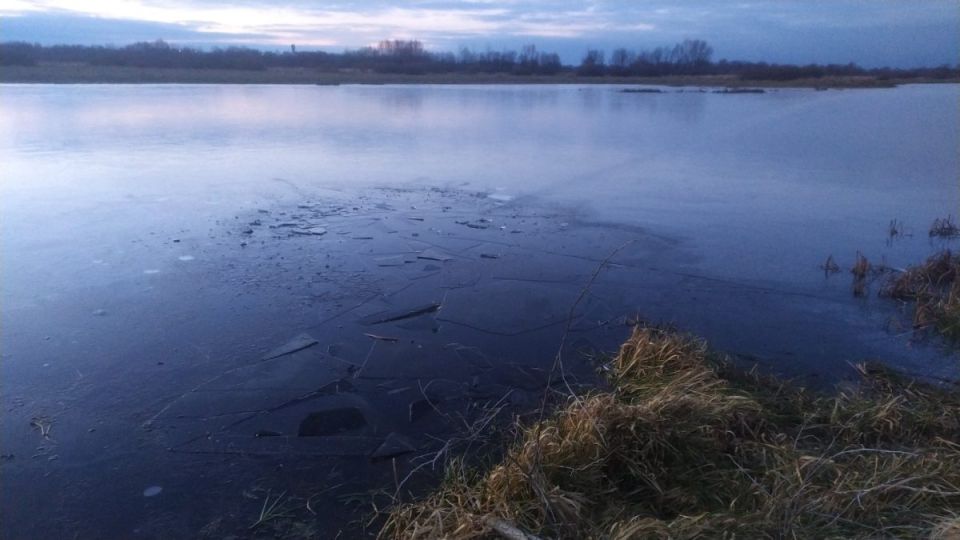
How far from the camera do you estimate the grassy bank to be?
3017 centimetres

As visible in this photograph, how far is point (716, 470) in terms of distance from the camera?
10.9 feet

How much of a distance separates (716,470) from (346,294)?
3.33 m

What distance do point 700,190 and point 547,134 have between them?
6.23 meters

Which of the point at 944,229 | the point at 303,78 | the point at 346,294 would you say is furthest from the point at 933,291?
the point at 303,78

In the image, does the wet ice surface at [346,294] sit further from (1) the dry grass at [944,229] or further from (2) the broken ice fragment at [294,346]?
(1) the dry grass at [944,229]

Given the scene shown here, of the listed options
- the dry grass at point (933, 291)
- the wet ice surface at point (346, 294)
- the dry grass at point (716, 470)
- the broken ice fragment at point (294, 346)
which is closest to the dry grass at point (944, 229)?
the wet ice surface at point (346, 294)

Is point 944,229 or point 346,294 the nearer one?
point 346,294

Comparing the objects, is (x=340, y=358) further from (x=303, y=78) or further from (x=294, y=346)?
(x=303, y=78)

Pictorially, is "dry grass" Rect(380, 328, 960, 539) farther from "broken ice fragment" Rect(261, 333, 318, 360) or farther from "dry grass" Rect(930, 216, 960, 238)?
"dry grass" Rect(930, 216, 960, 238)

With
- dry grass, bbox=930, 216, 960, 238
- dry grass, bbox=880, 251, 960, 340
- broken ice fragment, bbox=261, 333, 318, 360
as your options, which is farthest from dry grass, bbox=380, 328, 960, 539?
dry grass, bbox=930, 216, 960, 238

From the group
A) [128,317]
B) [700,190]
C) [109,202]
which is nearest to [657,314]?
[128,317]

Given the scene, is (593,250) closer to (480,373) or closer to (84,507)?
(480,373)

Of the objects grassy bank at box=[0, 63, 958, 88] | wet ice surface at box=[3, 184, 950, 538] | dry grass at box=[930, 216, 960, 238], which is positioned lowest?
wet ice surface at box=[3, 184, 950, 538]

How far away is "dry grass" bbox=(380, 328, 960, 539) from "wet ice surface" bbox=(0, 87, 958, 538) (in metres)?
0.46
